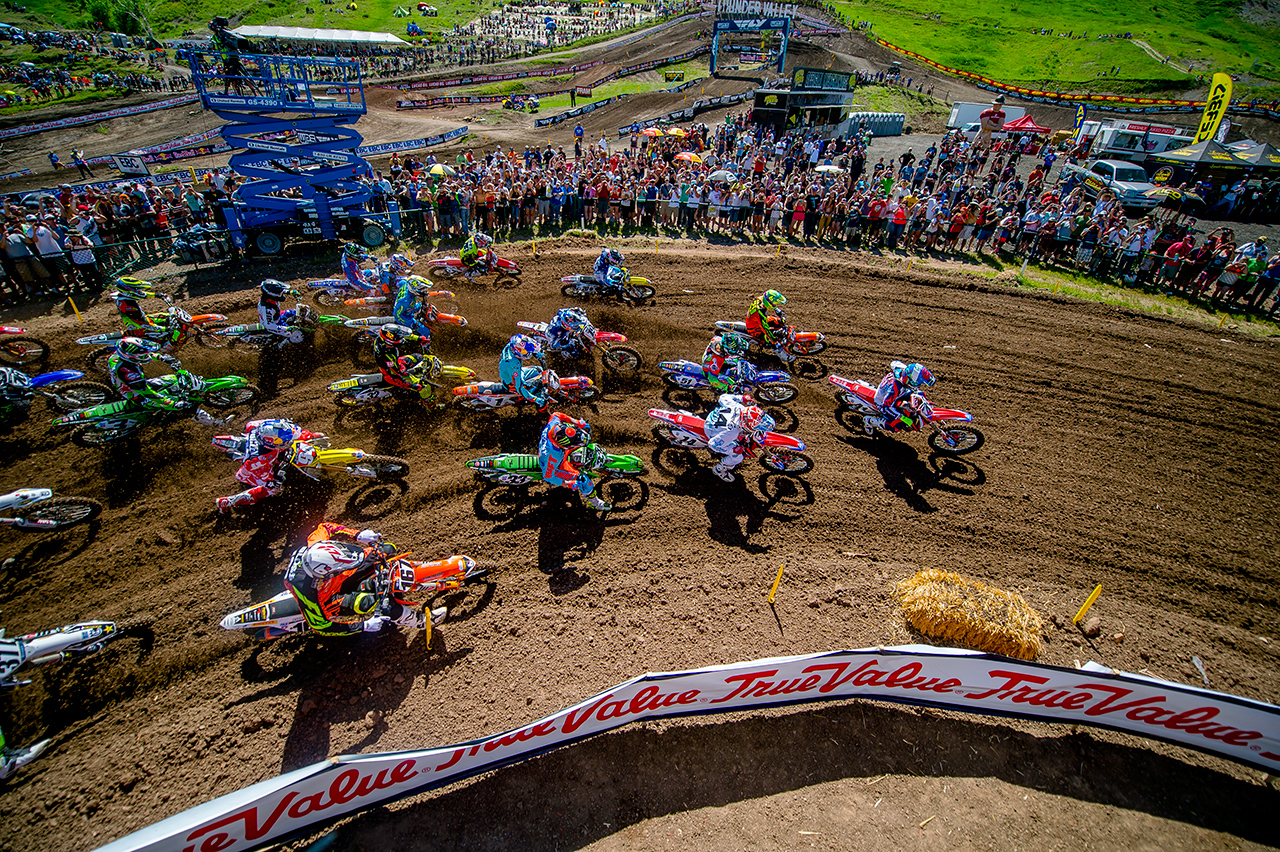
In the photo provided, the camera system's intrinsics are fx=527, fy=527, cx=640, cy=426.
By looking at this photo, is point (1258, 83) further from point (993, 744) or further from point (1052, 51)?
point (993, 744)

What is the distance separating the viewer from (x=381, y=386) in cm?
1315

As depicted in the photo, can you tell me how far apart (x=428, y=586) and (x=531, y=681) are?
232 cm

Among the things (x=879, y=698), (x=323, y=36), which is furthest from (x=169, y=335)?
(x=323, y=36)

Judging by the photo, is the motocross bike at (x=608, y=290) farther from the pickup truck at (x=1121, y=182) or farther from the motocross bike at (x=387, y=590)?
the pickup truck at (x=1121, y=182)

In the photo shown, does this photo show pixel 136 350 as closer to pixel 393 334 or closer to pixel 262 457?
pixel 262 457

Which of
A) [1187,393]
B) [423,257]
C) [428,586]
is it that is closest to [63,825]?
[428,586]

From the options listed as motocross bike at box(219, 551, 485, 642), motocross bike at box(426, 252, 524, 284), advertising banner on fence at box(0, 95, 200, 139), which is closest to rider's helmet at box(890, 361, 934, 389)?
motocross bike at box(219, 551, 485, 642)

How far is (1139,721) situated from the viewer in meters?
7.52

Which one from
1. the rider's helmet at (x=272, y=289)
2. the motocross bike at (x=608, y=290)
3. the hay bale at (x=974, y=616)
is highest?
the rider's helmet at (x=272, y=289)

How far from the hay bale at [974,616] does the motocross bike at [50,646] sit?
42.1ft

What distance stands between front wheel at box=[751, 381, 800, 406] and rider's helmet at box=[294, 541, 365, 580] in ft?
33.1

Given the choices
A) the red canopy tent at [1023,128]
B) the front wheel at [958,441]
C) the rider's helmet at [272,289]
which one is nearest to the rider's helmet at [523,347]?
the rider's helmet at [272,289]

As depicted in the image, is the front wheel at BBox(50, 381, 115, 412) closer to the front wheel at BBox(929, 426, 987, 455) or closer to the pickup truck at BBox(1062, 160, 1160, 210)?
the front wheel at BBox(929, 426, 987, 455)

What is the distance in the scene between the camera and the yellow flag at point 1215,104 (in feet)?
90.1
